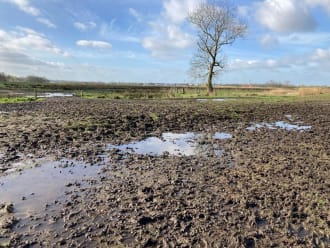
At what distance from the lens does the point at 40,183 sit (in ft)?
23.3

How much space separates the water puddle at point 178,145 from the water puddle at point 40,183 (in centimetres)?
246

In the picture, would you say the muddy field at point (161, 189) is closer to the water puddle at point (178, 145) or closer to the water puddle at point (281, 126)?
the water puddle at point (178, 145)

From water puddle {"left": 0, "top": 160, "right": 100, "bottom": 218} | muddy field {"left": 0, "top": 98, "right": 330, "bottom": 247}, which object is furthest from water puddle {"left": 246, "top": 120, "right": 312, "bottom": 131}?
water puddle {"left": 0, "top": 160, "right": 100, "bottom": 218}

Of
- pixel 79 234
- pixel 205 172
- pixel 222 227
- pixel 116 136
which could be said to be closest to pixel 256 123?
pixel 116 136

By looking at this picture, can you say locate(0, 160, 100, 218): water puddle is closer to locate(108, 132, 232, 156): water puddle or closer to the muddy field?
the muddy field

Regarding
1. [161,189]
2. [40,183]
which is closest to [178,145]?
[161,189]

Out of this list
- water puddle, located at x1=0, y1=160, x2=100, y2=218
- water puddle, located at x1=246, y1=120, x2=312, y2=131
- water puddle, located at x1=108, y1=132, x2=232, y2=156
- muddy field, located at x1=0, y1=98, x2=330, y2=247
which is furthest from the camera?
water puddle, located at x1=246, y1=120, x2=312, y2=131

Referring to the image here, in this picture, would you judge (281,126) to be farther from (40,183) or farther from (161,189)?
(40,183)

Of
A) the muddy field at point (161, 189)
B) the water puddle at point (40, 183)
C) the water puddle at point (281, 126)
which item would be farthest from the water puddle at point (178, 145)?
the water puddle at point (281, 126)

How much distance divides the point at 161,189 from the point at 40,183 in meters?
2.79

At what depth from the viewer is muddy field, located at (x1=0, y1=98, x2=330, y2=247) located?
4758 millimetres

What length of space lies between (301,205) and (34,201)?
16.7ft

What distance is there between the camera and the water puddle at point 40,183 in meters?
5.97

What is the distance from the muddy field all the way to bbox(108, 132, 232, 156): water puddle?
0.12 feet
